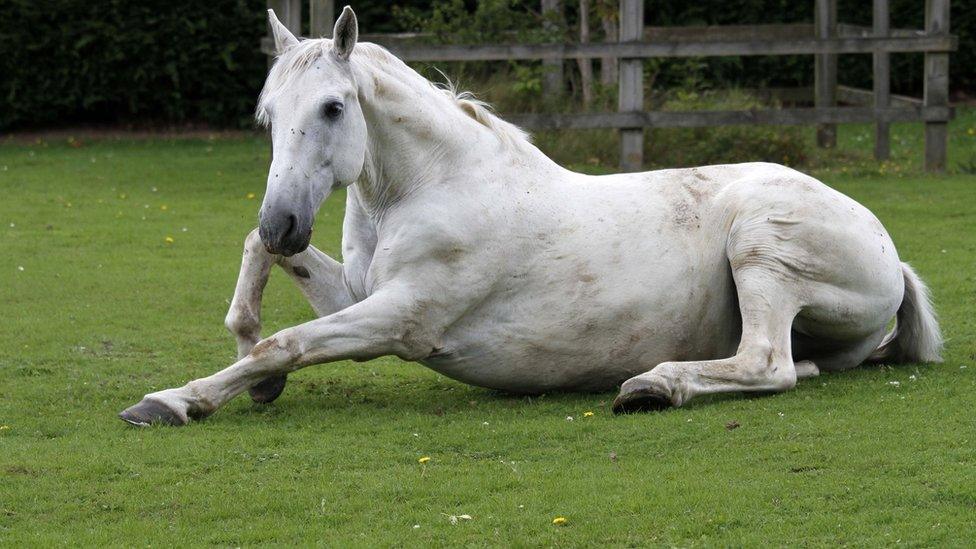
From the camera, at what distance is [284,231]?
18.5 ft

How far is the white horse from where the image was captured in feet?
A: 20.5

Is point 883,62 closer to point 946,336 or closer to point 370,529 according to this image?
point 946,336

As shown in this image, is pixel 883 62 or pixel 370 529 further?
pixel 883 62

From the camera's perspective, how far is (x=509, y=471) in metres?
5.27

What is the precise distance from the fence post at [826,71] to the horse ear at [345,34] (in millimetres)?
12789

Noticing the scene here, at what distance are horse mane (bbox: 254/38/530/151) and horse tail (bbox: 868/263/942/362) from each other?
6.87 feet

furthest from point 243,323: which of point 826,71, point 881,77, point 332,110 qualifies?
point 826,71

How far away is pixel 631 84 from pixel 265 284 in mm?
9072

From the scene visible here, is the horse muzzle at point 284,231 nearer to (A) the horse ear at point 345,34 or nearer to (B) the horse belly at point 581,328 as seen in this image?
(A) the horse ear at point 345,34

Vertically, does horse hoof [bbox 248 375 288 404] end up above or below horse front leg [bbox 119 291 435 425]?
below

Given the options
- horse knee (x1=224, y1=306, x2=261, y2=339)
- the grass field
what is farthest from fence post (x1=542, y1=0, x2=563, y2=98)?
horse knee (x1=224, y1=306, x2=261, y2=339)

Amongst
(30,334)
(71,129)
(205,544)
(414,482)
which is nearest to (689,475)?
(414,482)

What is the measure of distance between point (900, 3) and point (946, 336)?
16.0m

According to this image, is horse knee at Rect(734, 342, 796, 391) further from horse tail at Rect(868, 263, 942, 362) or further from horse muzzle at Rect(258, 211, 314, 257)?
horse muzzle at Rect(258, 211, 314, 257)
